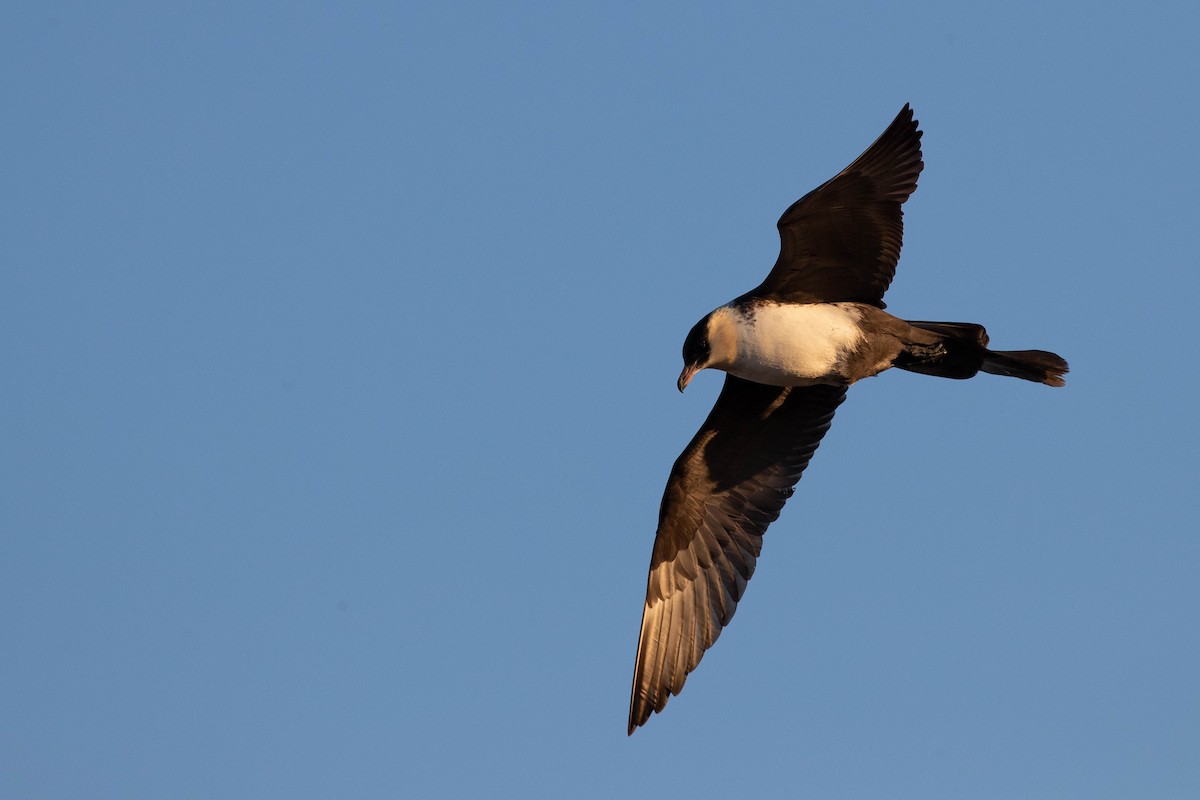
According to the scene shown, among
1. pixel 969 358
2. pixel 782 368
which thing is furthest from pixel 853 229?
pixel 969 358

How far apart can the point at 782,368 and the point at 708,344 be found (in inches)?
18.7

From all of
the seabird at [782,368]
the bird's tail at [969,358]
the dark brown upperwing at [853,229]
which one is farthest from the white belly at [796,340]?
the bird's tail at [969,358]

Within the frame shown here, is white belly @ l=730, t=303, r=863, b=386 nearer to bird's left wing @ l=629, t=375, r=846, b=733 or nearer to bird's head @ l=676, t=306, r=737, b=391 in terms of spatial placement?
bird's head @ l=676, t=306, r=737, b=391

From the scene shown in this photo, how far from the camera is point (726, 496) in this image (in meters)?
9.55

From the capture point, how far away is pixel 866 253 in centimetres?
860

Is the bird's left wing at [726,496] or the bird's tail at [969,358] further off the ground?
the bird's tail at [969,358]

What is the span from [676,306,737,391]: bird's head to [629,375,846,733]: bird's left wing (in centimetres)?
92

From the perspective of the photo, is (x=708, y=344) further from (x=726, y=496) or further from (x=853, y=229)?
(x=726, y=496)

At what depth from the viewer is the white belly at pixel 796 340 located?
334 inches

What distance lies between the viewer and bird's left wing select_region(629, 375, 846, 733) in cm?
941

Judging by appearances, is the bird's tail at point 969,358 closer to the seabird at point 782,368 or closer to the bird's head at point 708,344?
the seabird at point 782,368

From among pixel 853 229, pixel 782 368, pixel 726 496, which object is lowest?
pixel 726 496

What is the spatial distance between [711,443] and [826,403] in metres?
0.82

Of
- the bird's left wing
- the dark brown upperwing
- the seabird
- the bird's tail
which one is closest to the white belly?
the seabird
